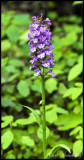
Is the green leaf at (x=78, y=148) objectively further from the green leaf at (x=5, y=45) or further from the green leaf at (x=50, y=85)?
the green leaf at (x=5, y=45)

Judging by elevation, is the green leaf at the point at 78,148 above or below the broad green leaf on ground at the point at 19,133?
below

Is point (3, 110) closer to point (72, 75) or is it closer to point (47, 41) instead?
point (72, 75)

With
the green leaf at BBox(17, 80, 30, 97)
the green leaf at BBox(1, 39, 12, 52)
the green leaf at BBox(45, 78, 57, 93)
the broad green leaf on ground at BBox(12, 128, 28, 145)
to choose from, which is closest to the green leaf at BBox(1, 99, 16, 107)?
the green leaf at BBox(17, 80, 30, 97)

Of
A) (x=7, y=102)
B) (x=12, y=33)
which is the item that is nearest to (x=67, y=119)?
(x=7, y=102)

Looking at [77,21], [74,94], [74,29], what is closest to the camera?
[74,94]

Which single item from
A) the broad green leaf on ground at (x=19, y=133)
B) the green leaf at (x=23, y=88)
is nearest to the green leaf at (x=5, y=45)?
the green leaf at (x=23, y=88)

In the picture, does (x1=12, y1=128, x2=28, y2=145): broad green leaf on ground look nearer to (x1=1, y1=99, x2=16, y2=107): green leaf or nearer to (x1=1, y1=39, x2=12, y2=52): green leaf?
(x1=1, y1=99, x2=16, y2=107): green leaf

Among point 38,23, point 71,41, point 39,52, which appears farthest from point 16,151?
point 71,41

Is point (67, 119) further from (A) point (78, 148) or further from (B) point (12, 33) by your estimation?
(B) point (12, 33)
